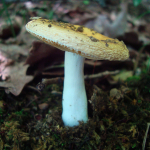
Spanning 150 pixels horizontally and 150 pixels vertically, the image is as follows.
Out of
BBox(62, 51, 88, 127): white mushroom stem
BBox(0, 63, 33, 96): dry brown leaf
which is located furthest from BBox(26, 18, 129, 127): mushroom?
BBox(0, 63, 33, 96): dry brown leaf

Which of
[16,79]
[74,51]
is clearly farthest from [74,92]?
[16,79]

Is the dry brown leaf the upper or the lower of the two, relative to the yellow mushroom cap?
lower

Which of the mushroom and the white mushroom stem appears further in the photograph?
the white mushroom stem

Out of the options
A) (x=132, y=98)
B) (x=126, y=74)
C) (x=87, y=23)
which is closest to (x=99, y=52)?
(x=132, y=98)

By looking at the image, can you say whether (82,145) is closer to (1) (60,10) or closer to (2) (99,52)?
(2) (99,52)

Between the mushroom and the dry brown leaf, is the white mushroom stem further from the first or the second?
the dry brown leaf

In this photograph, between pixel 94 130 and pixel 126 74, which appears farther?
pixel 126 74

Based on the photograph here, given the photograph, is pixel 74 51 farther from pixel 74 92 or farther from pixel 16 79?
pixel 16 79
